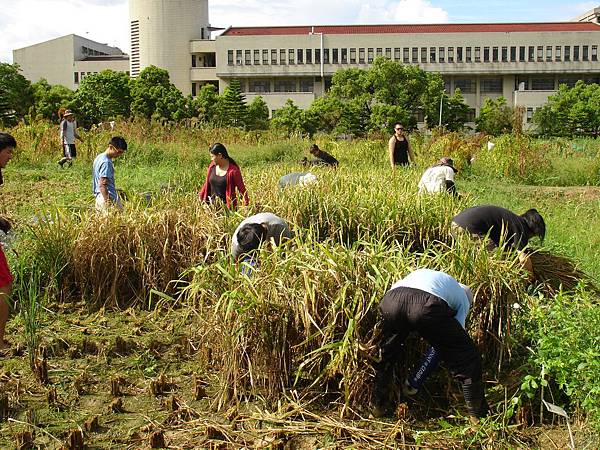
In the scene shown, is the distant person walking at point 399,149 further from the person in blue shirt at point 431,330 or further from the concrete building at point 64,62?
the concrete building at point 64,62

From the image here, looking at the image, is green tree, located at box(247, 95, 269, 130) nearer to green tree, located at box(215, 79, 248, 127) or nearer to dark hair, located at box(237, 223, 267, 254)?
green tree, located at box(215, 79, 248, 127)

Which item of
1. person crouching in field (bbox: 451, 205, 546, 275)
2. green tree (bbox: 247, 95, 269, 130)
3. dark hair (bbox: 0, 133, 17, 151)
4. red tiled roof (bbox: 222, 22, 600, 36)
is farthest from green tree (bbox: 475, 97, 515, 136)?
dark hair (bbox: 0, 133, 17, 151)

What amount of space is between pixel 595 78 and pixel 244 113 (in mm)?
33246

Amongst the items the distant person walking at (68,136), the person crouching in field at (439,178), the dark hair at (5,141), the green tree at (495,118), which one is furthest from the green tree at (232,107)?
the dark hair at (5,141)

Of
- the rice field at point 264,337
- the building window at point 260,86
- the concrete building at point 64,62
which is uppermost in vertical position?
the concrete building at point 64,62

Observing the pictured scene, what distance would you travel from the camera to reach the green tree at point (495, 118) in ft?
159

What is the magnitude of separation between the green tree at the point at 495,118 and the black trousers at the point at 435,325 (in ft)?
148

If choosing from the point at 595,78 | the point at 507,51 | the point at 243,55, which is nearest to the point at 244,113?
the point at 243,55

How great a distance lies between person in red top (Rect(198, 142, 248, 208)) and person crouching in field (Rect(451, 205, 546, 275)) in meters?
2.19

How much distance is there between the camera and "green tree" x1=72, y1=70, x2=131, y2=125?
1953 inches

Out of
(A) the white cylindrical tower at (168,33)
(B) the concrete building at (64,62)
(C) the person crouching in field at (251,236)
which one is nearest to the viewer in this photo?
(C) the person crouching in field at (251,236)

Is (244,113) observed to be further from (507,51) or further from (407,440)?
(407,440)

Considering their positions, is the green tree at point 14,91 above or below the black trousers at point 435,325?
above

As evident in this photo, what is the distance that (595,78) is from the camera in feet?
205
